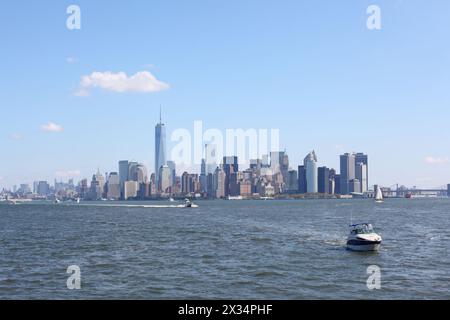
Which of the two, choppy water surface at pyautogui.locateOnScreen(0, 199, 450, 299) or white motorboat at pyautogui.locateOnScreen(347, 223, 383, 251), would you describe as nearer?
choppy water surface at pyautogui.locateOnScreen(0, 199, 450, 299)

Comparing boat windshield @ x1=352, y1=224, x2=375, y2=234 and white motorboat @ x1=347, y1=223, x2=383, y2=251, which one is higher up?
boat windshield @ x1=352, y1=224, x2=375, y2=234

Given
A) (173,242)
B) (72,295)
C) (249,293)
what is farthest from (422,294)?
(173,242)

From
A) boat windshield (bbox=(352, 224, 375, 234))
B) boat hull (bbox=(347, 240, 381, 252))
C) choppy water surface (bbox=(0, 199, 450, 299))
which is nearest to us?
choppy water surface (bbox=(0, 199, 450, 299))

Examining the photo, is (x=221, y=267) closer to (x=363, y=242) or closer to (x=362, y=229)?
(x=363, y=242)

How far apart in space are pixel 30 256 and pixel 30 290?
63.8 ft

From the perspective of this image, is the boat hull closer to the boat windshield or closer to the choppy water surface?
the choppy water surface

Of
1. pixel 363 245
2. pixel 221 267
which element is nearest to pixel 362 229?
pixel 363 245

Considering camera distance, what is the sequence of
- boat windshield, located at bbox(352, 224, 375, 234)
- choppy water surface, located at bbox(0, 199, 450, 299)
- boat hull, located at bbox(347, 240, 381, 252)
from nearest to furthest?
choppy water surface, located at bbox(0, 199, 450, 299) → boat hull, located at bbox(347, 240, 381, 252) → boat windshield, located at bbox(352, 224, 375, 234)

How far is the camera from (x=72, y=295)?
33.3 metres

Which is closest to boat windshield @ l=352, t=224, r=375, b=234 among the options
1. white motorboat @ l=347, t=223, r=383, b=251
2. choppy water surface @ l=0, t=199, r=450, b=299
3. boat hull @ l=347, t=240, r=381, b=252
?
white motorboat @ l=347, t=223, r=383, b=251

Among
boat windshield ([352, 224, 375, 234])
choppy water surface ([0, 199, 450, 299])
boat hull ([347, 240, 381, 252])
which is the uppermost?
boat windshield ([352, 224, 375, 234])

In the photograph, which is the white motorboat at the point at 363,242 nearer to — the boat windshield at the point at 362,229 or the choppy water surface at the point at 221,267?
the boat windshield at the point at 362,229
